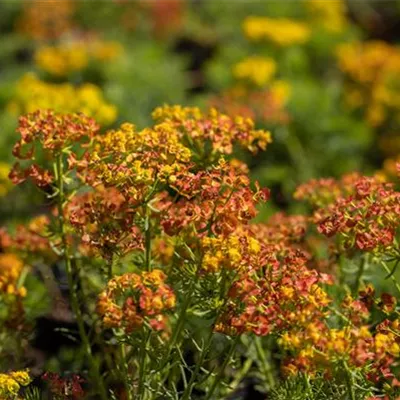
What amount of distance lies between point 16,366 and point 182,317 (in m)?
0.95

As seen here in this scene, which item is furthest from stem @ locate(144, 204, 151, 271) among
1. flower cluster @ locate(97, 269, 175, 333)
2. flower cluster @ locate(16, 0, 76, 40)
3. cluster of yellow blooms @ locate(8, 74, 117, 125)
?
flower cluster @ locate(16, 0, 76, 40)

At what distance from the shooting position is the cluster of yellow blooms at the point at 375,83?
657 centimetres

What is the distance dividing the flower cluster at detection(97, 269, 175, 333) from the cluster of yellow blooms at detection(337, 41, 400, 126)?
14.6ft

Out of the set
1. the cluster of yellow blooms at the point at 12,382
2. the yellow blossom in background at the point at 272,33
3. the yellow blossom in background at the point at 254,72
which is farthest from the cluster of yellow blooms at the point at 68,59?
the cluster of yellow blooms at the point at 12,382

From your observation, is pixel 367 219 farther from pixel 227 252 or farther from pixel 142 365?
pixel 142 365

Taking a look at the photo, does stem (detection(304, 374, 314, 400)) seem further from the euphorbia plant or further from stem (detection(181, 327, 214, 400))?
stem (detection(181, 327, 214, 400))

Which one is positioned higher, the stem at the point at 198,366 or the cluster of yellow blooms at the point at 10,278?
the stem at the point at 198,366

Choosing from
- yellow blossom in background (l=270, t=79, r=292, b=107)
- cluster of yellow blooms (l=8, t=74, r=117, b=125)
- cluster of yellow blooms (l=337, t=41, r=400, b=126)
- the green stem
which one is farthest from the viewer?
cluster of yellow blooms (l=337, t=41, r=400, b=126)

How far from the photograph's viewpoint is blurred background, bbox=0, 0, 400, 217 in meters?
5.79

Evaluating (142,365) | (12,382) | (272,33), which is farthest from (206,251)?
(272,33)

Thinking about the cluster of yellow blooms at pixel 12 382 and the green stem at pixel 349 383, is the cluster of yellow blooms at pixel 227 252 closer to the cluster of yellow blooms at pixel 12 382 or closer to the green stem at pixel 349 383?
the green stem at pixel 349 383

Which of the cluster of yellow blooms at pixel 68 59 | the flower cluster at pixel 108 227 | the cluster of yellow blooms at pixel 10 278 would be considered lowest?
the cluster of yellow blooms at pixel 68 59

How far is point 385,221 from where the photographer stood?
8.26 feet

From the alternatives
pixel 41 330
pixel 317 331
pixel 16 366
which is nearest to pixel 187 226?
pixel 317 331
